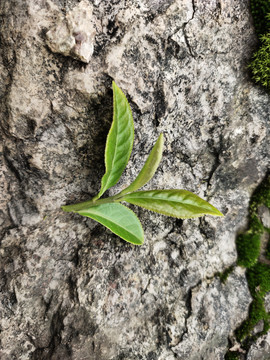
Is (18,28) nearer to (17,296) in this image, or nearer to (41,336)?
(17,296)

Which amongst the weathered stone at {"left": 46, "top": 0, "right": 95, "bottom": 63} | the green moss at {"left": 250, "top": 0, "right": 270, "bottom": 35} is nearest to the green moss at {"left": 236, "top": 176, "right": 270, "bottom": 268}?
the green moss at {"left": 250, "top": 0, "right": 270, "bottom": 35}

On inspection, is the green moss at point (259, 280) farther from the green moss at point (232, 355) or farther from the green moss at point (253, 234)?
the green moss at point (232, 355)

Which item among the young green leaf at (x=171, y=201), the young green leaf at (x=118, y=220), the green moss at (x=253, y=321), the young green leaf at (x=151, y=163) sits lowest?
the green moss at (x=253, y=321)

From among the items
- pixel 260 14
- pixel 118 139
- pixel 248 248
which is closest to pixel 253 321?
pixel 248 248

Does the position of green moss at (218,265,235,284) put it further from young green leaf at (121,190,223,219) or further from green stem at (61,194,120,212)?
green stem at (61,194,120,212)

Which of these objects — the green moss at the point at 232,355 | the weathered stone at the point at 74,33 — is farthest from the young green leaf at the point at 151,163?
the green moss at the point at 232,355

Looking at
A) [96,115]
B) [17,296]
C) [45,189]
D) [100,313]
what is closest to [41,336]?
[17,296]
